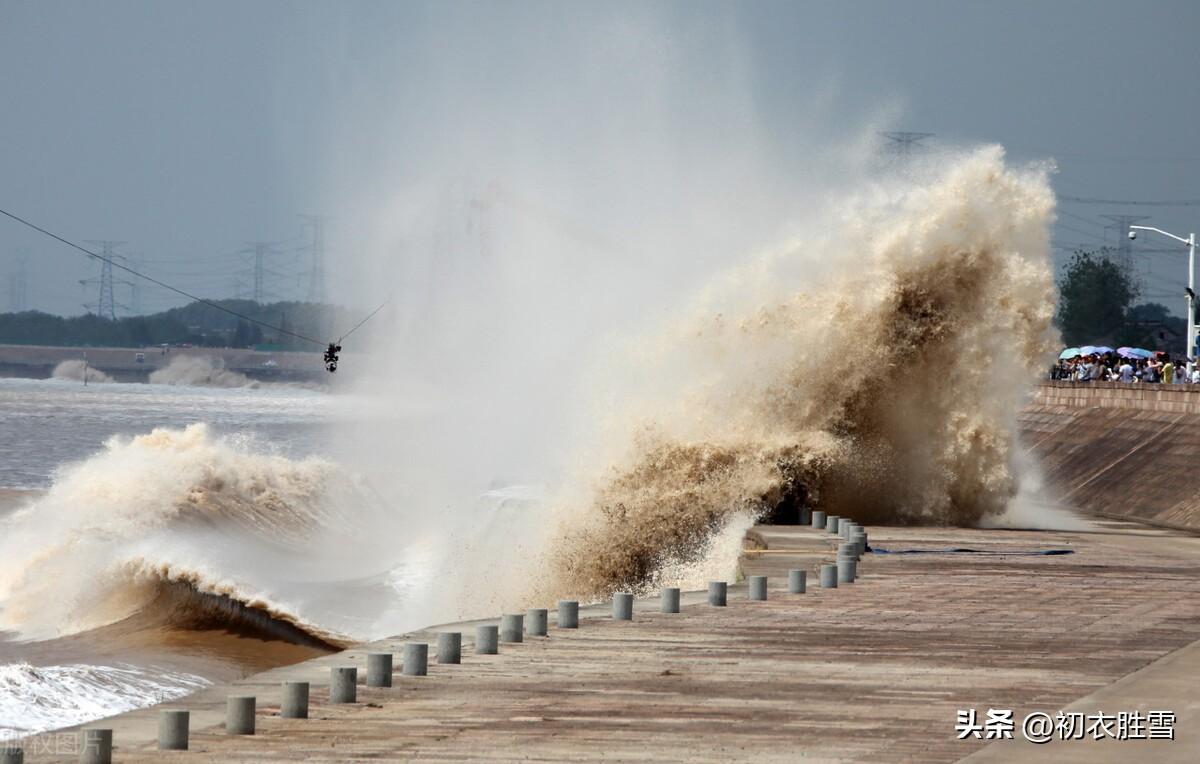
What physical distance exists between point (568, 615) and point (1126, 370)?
1616 inches

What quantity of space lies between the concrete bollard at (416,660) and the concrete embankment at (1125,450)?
21.5 metres

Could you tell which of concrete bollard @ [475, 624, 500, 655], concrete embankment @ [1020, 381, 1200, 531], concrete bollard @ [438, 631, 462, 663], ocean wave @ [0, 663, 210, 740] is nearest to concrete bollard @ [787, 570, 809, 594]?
concrete bollard @ [475, 624, 500, 655]

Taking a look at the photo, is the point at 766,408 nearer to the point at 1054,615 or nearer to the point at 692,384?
the point at 692,384

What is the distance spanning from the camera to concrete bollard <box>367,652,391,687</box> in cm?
1102

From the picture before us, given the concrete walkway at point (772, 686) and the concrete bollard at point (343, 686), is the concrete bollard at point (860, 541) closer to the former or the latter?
the concrete walkway at point (772, 686)

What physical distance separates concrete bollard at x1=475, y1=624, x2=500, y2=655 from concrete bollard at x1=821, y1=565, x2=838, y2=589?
5618 millimetres

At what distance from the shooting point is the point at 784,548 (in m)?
22.2

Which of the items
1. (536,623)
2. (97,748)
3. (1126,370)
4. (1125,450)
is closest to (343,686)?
(97,748)

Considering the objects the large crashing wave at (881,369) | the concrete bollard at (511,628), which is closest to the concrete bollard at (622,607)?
the concrete bollard at (511,628)

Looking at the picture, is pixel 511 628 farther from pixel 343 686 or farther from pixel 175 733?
pixel 175 733

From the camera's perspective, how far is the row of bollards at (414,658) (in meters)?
8.60

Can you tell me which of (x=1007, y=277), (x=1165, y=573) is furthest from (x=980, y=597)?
(x=1007, y=277)

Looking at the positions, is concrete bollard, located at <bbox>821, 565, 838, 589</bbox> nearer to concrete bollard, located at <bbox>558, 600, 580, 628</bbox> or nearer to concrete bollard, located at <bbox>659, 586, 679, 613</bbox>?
concrete bollard, located at <bbox>659, 586, 679, 613</bbox>

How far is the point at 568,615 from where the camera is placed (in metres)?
14.3
